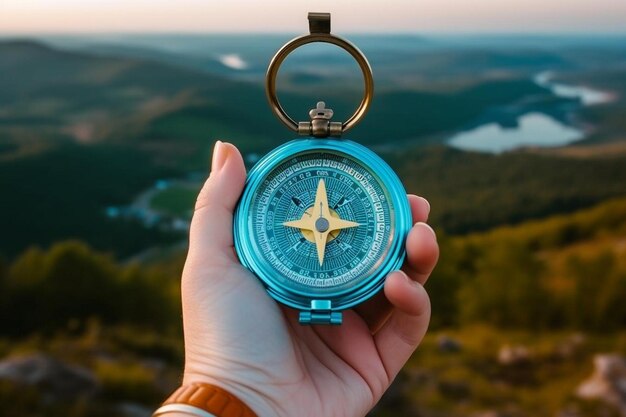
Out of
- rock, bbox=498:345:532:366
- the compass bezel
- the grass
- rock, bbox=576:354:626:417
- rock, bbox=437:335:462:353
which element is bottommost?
the grass

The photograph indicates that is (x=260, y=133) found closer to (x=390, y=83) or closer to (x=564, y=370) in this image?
(x=390, y=83)

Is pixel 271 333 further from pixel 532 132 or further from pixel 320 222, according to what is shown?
pixel 532 132

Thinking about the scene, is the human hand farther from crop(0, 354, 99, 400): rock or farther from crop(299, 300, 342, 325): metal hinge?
crop(0, 354, 99, 400): rock

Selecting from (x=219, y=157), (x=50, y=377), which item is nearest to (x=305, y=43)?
(x=219, y=157)

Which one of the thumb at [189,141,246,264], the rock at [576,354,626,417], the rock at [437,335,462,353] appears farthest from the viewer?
the rock at [437,335,462,353]

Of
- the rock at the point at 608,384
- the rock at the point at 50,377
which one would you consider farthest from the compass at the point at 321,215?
the rock at the point at 608,384

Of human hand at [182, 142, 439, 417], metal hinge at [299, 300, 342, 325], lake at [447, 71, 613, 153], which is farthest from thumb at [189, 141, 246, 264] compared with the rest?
lake at [447, 71, 613, 153]

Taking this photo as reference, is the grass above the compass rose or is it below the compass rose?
below
